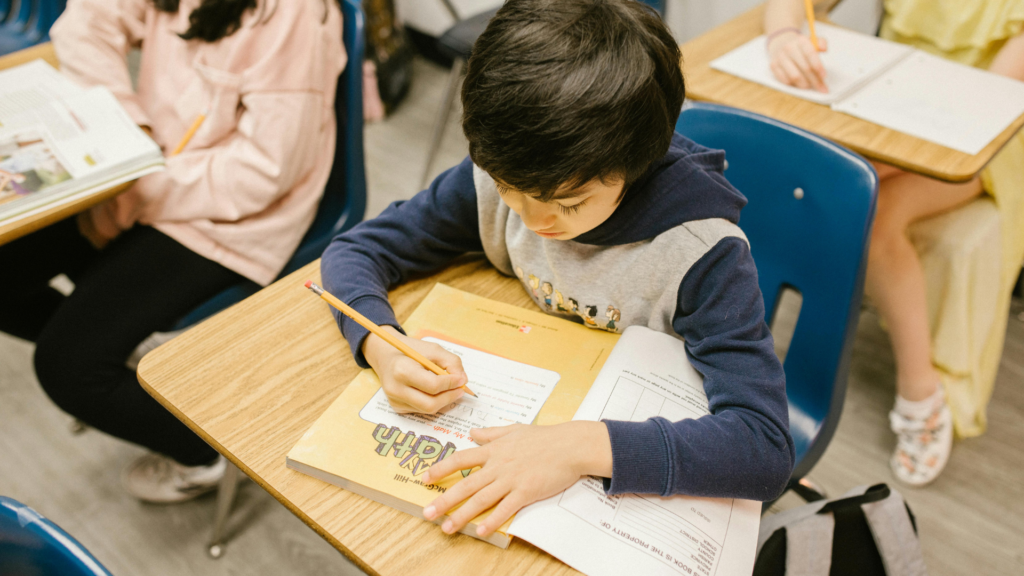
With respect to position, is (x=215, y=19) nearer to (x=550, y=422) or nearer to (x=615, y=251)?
(x=615, y=251)

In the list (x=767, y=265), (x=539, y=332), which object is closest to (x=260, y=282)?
(x=539, y=332)

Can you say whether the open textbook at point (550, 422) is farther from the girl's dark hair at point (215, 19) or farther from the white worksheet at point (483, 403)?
the girl's dark hair at point (215, 19)

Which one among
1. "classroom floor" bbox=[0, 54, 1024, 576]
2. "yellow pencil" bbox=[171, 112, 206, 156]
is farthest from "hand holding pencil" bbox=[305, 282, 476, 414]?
"classroom floor" bbox=[0, 54, 1024, 576]

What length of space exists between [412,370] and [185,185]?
0.76 meters

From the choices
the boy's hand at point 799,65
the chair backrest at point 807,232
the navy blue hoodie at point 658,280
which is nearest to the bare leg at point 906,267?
the boy's hand at point 799,65

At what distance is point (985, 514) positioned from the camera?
4.73 ft

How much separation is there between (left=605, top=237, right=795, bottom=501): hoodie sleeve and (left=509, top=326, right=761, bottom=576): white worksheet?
0.02 metres

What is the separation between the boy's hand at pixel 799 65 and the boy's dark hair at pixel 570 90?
31.5 inches

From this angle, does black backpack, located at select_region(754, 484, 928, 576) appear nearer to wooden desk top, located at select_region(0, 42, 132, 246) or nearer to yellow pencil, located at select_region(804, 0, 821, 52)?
yellow pencil, located at select_region(804, 0, 821, 52)

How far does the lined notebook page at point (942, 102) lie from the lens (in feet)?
3.82

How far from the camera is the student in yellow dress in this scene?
1.39 meters

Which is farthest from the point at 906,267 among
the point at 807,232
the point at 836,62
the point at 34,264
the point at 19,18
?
the point at 19,18

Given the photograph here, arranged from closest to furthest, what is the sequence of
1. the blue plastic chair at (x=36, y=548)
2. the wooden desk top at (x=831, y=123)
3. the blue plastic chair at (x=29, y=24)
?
the blue plastic chair at (x=36, y=548) < the wooden desk top at (x=831, y=123) < the blue plastic chair at (x=29, y=24)

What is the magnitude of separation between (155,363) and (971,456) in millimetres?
1762
